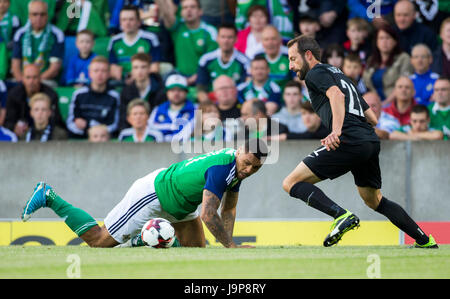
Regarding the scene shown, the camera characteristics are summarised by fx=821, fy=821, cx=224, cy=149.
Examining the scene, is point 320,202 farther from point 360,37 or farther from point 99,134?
point 360,37

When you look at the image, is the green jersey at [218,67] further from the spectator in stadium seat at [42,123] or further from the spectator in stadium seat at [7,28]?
the spectator in stadium seat at [7,28]

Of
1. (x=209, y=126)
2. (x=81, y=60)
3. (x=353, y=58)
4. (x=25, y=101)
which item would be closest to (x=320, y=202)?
(x=209, y=126)

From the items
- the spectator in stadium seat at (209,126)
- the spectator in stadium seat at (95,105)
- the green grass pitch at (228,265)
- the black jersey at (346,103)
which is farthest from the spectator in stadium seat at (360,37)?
the green grass pitch at (228,265)

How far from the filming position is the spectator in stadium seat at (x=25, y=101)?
42.3 feet

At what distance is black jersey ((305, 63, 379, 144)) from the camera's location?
7.77m

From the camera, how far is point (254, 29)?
13469 millimetres

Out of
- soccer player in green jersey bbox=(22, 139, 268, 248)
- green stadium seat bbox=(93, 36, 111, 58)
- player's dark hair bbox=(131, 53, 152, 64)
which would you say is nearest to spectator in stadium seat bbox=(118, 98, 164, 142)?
player's dark hair bbox=(131, 53, 152, 64)

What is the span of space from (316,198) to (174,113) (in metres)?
5.15

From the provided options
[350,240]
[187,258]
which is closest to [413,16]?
[350,240]

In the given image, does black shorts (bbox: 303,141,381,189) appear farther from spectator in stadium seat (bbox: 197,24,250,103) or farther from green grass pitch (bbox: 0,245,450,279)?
spectator in stadium seat (bbox: 197,24,250,103)

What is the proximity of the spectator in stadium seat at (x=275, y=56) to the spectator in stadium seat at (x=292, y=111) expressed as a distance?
71 centimetres
